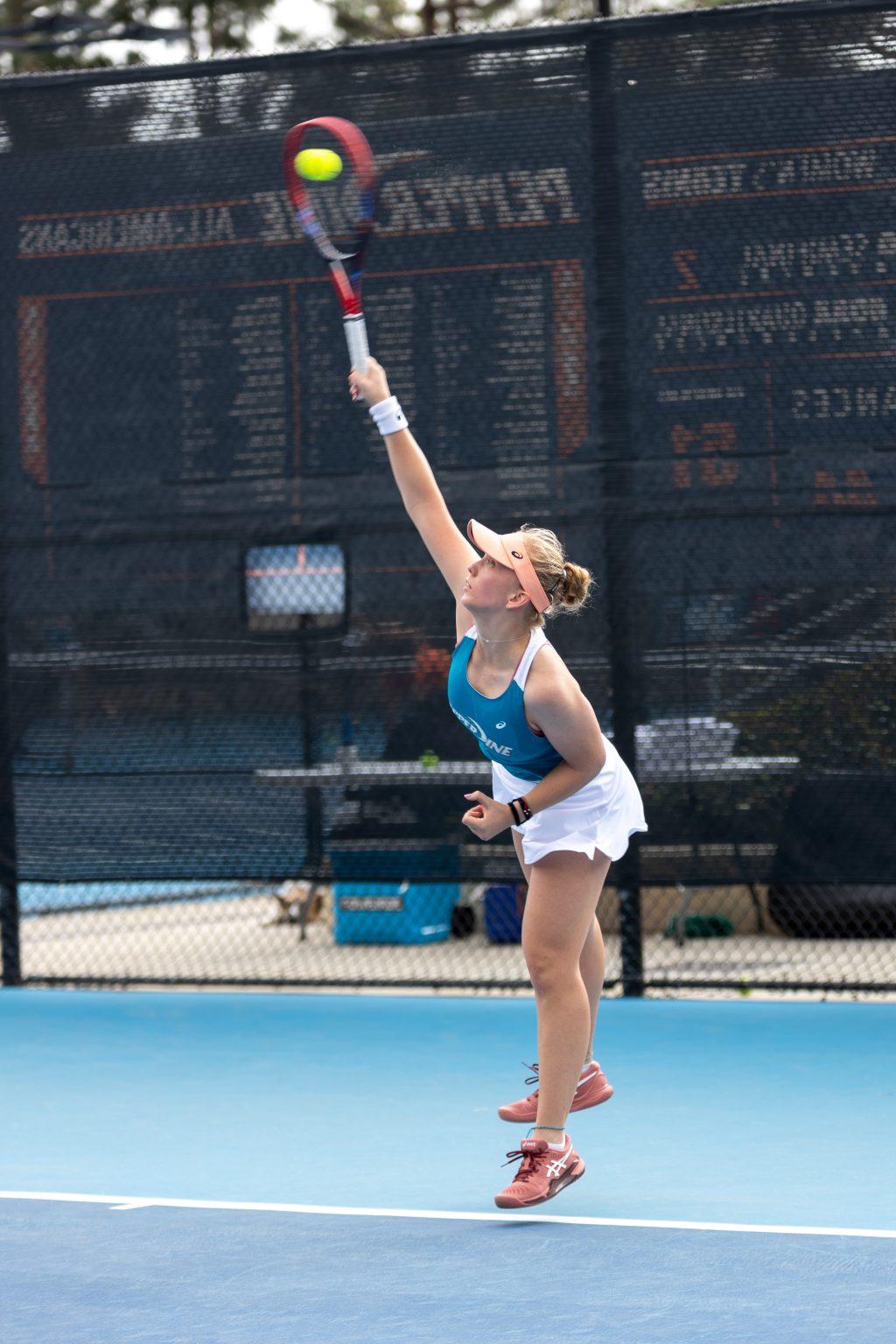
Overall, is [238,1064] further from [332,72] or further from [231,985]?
[332,72]

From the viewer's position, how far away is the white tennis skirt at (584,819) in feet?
13.1

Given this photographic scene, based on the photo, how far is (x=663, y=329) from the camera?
6227 millimetres

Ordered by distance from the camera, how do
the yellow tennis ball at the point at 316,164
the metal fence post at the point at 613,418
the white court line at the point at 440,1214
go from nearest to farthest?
the white court line at the point at 440,1214 < the yellow tennis ball at the point at 316,164 < the metal fence post at the point at 613,418

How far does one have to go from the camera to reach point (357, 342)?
4398 millimetres

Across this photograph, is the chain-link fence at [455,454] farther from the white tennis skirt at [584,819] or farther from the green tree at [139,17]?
the green tree at [139,17]

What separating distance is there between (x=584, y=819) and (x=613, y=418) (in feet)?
8.18

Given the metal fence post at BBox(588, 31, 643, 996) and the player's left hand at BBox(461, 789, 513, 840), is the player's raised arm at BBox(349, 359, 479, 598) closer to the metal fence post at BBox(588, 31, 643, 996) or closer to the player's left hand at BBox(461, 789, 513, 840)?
the player's left hand at BBox(461, 789, 513, 840)

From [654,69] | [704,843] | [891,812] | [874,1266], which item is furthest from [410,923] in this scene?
[874,1266]

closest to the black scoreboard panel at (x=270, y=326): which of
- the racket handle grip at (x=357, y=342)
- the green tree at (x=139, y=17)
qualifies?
the racket handle grip at (x=357, y=342)

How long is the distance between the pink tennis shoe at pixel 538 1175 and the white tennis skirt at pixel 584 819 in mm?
561

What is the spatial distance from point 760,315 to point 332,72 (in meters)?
1.61

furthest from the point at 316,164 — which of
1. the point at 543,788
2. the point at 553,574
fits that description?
the point at 543,788

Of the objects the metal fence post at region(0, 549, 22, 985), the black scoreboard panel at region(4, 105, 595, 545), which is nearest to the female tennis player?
the black scoreboard panel at region(4, 105, 595, 545)

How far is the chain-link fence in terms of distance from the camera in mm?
6109
